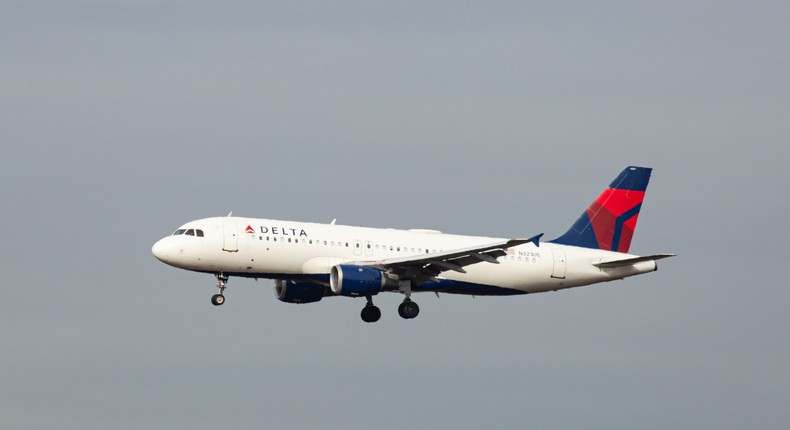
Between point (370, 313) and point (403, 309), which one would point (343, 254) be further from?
point (370, 313)

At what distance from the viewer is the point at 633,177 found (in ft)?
262

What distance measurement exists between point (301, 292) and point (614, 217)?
51.6 ft

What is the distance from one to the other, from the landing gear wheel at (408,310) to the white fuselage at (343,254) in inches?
31.6

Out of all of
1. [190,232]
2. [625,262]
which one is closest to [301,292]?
[190,232]

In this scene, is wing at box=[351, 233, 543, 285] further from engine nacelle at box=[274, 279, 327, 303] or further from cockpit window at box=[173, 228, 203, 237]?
cockpit window at box=[173, 228, 203, 237]

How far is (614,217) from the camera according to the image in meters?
78.5

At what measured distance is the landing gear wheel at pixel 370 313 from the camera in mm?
74812

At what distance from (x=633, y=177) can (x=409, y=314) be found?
48.2 feet

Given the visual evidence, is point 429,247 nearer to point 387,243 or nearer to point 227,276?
point 387,243

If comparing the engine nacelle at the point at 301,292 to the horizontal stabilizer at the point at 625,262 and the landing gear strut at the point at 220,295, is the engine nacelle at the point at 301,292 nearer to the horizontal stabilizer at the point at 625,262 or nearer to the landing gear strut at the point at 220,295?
the landing gear strut at the point at 220,295

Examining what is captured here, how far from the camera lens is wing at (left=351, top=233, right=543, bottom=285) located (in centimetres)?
6850

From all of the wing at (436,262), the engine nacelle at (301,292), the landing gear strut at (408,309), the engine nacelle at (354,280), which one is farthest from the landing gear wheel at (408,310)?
the engine nacelle at (301,292)

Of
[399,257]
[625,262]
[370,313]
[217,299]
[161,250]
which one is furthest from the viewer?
[625,262]

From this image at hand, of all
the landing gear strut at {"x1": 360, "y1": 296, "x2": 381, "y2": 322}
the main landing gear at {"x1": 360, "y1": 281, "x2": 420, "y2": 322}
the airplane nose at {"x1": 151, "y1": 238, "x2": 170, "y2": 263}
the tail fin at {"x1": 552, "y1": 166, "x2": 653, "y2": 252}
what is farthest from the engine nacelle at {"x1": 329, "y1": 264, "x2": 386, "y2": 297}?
the tail fin at {"x1": 552, "y1": 166, "x2": 653, "y2": 252}
